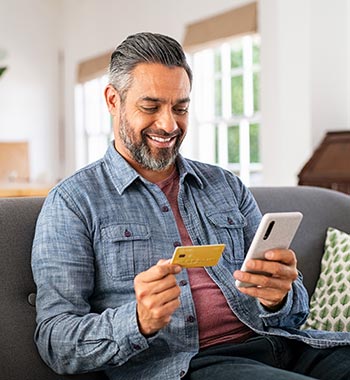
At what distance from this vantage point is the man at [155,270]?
1.71 m

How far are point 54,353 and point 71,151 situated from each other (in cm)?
777

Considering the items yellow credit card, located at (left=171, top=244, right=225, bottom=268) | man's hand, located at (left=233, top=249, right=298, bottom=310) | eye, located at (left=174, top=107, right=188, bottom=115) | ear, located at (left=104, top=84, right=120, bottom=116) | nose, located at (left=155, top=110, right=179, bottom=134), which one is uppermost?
ear, located at (left=104, top=84, right=120, bottom=116)

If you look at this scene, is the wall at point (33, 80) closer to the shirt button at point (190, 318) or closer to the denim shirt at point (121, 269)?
the denim shirt at point (121, 269)

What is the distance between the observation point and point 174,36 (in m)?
6.95

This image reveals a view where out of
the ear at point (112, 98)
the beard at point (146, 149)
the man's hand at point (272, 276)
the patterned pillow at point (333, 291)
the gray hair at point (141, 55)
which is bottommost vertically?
the patterned pillow at point (333, 291)

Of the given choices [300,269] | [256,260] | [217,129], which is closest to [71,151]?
[217,129]

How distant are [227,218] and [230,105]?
15.3 ft

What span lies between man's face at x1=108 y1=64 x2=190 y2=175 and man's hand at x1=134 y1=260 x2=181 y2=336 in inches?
16.9

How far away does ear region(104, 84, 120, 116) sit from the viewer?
201 centimetres

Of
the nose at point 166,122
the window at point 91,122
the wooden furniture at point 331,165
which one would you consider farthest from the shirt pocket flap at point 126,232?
the window at point 91,122

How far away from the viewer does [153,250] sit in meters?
1.89

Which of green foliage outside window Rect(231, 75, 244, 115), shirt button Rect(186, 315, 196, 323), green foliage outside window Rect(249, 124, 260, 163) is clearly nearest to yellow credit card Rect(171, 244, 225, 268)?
shirt button Rect(186, 315, 196, 323)

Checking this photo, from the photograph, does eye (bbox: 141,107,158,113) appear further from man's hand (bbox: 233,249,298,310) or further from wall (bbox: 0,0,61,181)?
wall (bbox: 0,0,61,181)

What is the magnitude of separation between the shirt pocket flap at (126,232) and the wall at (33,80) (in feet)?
24.8
